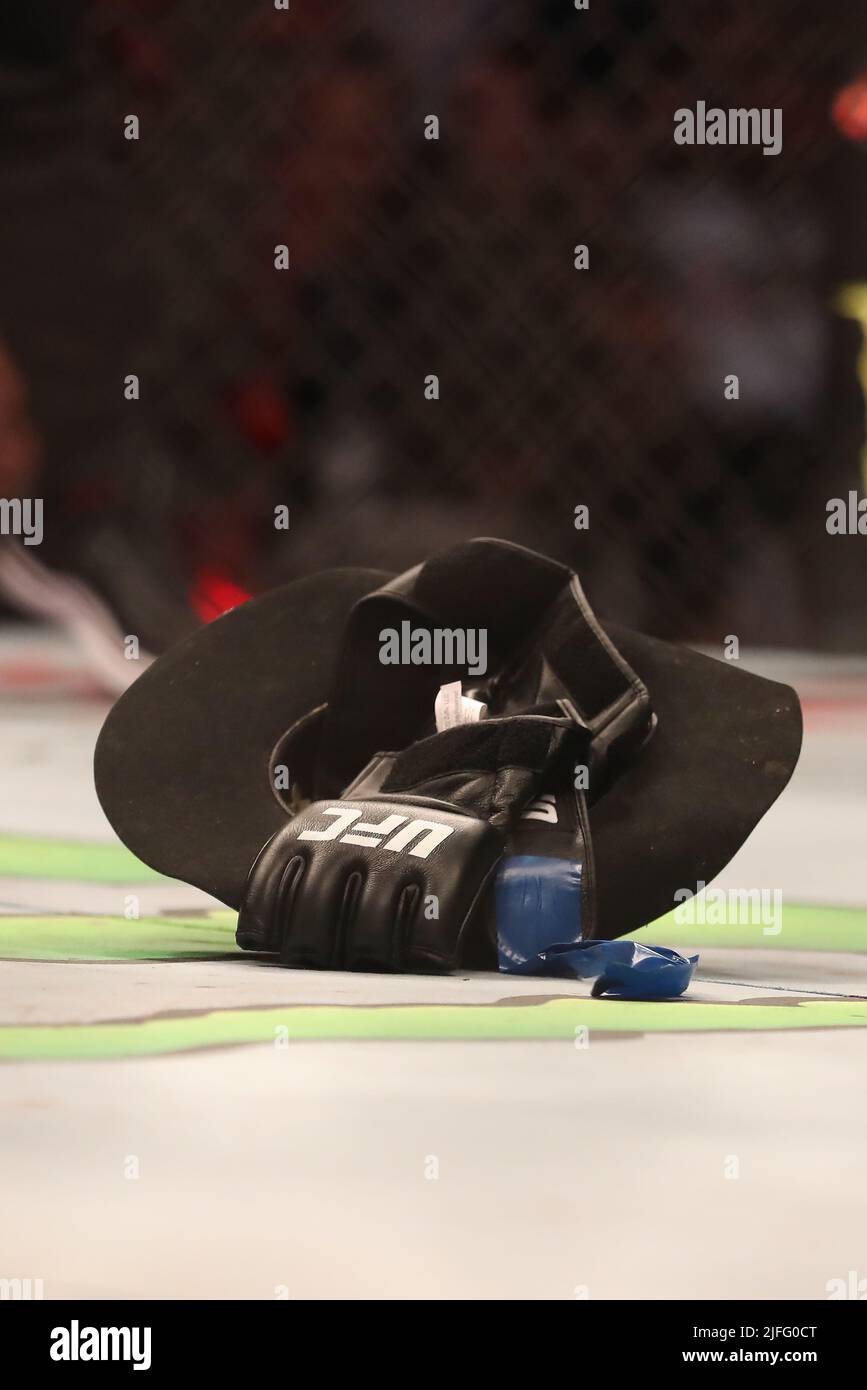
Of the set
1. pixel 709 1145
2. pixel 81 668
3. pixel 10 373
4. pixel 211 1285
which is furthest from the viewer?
pixel 10 373

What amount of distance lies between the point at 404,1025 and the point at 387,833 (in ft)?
1.25

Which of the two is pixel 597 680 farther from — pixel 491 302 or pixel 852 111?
pixel 852 111

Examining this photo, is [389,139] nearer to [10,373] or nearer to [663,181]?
[663,181]

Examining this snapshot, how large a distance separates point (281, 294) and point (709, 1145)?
612cm

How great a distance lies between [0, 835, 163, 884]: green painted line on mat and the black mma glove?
33.7 inches

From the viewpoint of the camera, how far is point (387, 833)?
2.54 metres

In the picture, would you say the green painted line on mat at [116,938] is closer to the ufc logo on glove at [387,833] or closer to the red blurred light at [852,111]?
the ufc logo on glove at [387,833]

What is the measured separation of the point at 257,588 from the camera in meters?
7.39

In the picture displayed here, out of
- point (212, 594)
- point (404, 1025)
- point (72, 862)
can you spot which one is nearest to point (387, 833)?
point (404, 1025)

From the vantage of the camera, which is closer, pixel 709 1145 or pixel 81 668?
pixel 709 1145

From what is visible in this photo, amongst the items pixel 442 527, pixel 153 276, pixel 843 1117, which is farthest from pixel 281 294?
pixel 843 1117

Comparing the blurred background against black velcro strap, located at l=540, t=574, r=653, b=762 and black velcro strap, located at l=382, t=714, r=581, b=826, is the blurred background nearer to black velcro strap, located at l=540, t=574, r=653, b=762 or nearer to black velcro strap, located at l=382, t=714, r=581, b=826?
black velcro strap, located at l=540, t=574, r=653, b=762

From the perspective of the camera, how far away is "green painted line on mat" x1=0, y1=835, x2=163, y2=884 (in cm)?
347

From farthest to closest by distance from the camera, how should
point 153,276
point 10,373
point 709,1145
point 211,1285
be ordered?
point 10,373, point 153,276, point 709,1145, point 211,1285
